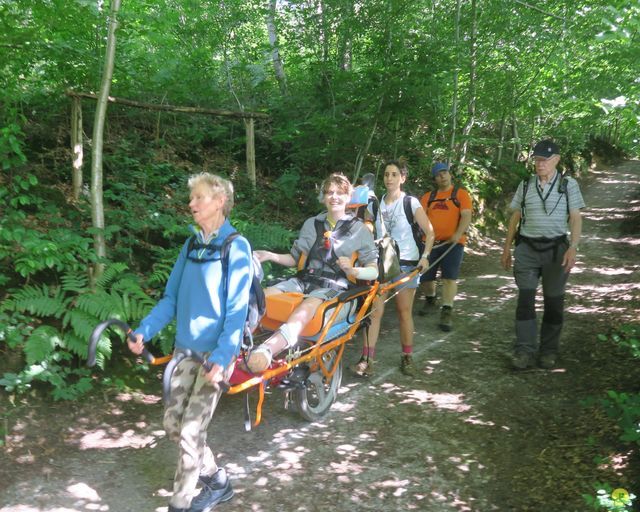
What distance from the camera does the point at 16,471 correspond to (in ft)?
11.9

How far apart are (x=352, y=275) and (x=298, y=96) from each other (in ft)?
22.9

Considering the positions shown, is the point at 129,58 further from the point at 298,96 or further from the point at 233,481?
the point at 233,481

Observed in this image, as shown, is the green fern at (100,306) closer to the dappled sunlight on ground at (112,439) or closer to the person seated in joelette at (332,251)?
the dappled sunlight on ground at (112,439)

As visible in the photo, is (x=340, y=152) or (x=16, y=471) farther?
(x=340, y=152)

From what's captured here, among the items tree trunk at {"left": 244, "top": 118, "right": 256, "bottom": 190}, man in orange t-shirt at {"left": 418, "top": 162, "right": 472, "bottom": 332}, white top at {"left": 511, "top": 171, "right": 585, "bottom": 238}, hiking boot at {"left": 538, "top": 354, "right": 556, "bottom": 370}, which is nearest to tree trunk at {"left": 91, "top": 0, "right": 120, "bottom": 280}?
tree trunk at {"left": 244, "top": 118, "right": 256, "bottom": 190}

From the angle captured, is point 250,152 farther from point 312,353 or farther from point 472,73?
point 472,73

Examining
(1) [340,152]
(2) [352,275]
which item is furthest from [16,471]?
(1) [340,152]

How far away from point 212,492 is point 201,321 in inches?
48.3

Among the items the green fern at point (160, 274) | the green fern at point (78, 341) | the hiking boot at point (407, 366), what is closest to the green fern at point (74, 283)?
the green fern at point (78, 341)

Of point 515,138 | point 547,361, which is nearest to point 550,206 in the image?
point 547,361

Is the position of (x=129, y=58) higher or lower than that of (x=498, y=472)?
higher

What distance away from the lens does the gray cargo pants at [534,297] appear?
5660 mm

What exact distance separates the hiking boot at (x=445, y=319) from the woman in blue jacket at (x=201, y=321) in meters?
4.62

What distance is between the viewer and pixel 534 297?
5.76 metres
